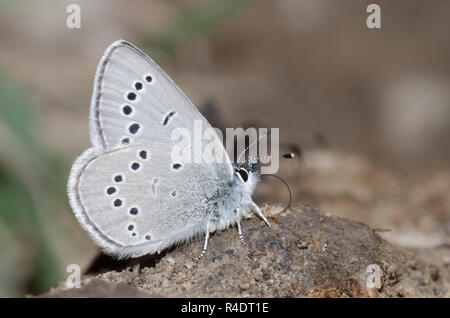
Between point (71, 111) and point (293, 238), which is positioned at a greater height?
point (71, 111)

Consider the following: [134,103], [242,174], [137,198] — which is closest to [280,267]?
[242,174]

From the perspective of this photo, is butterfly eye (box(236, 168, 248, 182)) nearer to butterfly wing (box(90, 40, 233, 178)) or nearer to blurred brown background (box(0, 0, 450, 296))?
butterfly wing (box(90, 40, 233, 178))

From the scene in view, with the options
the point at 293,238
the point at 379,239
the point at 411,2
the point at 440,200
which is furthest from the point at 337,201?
the point at 411,2

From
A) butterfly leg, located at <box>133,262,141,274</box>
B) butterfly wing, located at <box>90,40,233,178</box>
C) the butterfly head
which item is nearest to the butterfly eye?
the butterfly head

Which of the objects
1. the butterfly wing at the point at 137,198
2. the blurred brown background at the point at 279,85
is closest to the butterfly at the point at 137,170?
the butterfly wing at the point at 137,198

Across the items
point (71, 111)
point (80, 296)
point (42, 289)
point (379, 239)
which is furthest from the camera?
point (71, 111)

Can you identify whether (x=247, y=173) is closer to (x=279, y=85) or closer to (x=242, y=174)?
(x=242, y=174)
